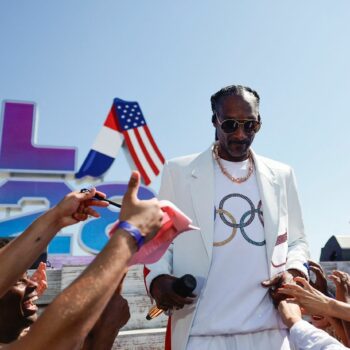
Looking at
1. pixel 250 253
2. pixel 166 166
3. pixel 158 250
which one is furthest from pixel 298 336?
pixel 166 166

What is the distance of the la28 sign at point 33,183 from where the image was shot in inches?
390

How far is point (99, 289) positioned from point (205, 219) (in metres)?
1.23

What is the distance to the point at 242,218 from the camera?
7.07 feet

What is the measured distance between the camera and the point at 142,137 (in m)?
11.7

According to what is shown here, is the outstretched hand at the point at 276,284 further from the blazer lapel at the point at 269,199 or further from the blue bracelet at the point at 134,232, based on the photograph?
the blue bracelet at the point at 134,232

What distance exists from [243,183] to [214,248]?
42 cm

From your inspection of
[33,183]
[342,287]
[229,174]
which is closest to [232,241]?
[229,174]

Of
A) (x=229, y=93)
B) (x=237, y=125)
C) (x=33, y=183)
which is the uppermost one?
(x=229, y=93)

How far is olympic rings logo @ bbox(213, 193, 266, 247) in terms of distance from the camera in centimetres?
211

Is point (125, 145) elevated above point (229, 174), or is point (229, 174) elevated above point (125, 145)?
point (229, 174)

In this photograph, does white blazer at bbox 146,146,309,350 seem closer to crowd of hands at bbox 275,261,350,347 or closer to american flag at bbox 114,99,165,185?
crowd of hands at bbox 275,261,350,347

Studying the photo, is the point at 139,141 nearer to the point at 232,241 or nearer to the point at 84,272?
the point at 232,241

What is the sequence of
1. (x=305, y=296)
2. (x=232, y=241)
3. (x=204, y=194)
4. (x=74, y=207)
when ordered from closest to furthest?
1. (x=74, y=207)
2. (x=305, y=296)
3. (x=232, y=241)
4. (x=204, y=194)

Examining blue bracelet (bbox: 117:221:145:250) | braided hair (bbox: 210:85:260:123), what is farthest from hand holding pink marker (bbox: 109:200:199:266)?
braided hair (bbox: 210:85:260:123)
